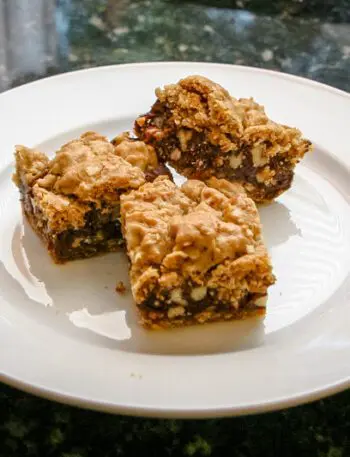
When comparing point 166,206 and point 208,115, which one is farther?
point 208,115

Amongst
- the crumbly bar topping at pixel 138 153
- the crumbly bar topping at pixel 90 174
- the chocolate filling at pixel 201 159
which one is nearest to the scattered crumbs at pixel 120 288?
the crumbly bar topping at pixel 90 174

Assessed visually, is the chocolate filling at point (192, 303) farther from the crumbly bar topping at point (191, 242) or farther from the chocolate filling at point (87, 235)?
the chocolate filling at point (87, 235)

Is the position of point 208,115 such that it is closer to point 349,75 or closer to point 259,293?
point 259,293

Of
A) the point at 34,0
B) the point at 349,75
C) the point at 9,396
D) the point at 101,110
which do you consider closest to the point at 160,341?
the point at 9,396

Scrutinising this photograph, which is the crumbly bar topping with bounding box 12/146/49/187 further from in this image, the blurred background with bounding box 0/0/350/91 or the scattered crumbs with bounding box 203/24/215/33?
the scattered crumbs with bounding box 203/24/215/33

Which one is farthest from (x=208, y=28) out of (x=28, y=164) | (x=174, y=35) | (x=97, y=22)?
(x=28, y=164)

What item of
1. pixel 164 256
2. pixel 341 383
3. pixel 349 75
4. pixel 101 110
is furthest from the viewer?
pixel 349 75

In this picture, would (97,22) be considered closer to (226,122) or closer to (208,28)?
(208,28)
